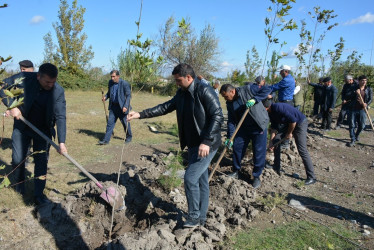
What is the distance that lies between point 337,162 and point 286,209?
3359 millimetres

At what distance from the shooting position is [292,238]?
3.47 m

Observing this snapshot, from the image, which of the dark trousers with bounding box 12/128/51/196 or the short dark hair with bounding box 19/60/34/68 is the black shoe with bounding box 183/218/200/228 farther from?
the short dark hair with bounding box 19/60/34/68

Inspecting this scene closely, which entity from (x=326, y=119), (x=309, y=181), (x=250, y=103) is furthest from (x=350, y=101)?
(x=250, y=103)

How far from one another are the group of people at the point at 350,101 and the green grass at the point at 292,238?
5.02 meters

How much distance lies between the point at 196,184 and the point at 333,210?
2.41 meters

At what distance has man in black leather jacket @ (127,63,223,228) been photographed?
302cm

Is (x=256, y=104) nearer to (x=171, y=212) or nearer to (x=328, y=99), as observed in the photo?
(x=171, y=212)

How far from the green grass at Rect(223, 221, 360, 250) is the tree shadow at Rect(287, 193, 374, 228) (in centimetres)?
40

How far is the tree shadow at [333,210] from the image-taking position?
13.3 ft

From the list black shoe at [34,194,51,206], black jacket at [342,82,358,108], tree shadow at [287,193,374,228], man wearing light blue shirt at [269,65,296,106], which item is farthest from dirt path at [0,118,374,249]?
black jacket at [342,82,358,108]

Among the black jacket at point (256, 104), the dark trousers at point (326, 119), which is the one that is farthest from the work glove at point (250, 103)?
the dark trousers at point (326, 119)

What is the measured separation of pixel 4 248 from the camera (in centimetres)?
310

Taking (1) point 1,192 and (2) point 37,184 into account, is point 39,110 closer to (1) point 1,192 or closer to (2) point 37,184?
(2) point 37,184

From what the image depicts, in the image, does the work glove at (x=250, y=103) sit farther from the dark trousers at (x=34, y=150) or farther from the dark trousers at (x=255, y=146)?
the dark trousers at (x=34, y=150)
